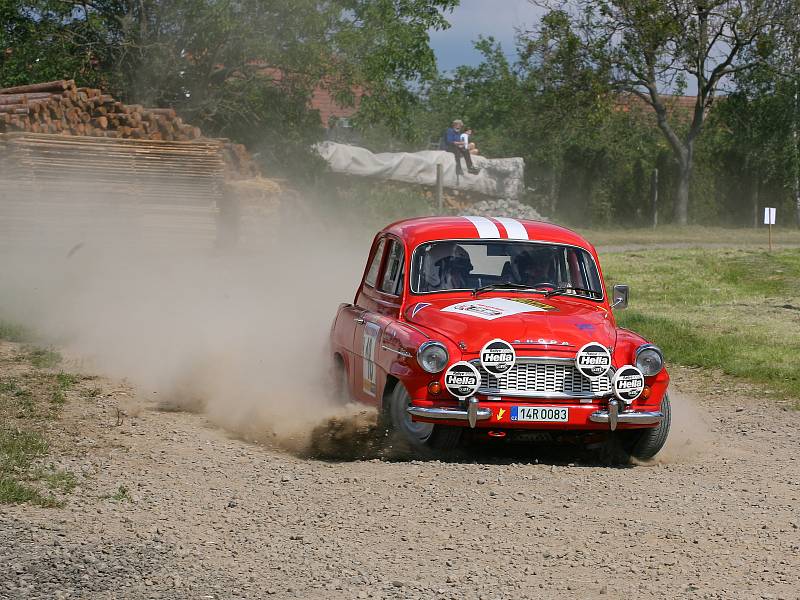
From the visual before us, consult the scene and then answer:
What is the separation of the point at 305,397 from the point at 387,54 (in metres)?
19.9

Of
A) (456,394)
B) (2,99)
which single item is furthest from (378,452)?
(2,99)

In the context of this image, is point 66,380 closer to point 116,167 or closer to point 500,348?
point 500,348

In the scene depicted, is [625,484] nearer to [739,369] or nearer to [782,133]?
[739,369]

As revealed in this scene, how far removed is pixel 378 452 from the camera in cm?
854

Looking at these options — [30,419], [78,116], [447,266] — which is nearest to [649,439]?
[447,266]

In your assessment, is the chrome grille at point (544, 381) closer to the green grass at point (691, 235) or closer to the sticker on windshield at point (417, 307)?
the sticker on windshield at point (417, 307)

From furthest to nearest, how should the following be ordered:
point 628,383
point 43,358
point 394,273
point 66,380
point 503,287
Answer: point 43,358 → point 66,380 → point 394,273 → point 503,287 → point 628,383

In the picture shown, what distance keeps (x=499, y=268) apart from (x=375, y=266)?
1150 mm

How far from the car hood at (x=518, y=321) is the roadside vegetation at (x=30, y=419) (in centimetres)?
259

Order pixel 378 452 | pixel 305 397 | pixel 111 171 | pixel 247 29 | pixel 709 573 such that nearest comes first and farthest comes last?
1. pixel 709 573
2. pixel 378 452
3. pixel 305 397
4. pixel 111 171
5. pixel 247 29

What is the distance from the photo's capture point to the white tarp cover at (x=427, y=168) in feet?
118

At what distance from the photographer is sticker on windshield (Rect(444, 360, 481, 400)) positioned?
316 inches

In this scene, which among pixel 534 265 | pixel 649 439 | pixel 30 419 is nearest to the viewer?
pixel 649 439

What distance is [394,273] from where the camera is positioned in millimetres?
9734
